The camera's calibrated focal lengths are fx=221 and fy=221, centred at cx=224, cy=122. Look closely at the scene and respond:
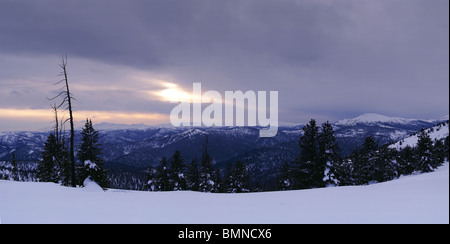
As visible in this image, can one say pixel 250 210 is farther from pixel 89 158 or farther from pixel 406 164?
pixel 406 164

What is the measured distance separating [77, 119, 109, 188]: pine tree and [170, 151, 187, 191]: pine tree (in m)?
9.18

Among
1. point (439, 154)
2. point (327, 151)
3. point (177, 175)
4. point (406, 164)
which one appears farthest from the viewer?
point (406, 164)

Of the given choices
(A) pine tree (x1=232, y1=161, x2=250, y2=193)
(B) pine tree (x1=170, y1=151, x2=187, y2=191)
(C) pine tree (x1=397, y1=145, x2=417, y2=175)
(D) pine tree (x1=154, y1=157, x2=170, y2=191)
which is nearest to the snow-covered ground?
(B) pine tree (x1=170, y1=151, x2=187, y2=191)

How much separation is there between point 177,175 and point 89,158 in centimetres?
1188

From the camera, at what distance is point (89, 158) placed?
27219 millimetres

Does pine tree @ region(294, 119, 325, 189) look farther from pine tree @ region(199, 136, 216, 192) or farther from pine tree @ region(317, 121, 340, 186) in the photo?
pine tree @ region(199, 136, 216, 192)

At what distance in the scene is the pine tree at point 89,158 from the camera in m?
26.8

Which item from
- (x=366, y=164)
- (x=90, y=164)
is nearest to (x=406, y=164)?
(x=366, y=164)

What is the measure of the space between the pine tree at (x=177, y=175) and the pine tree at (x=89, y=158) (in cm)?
918

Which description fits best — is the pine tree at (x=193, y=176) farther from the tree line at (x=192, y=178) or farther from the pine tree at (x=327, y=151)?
the pine tree at (x=327, y=151)

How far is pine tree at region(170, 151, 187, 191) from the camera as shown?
32.8m

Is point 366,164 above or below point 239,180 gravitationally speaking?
above

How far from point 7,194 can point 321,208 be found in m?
13.6
